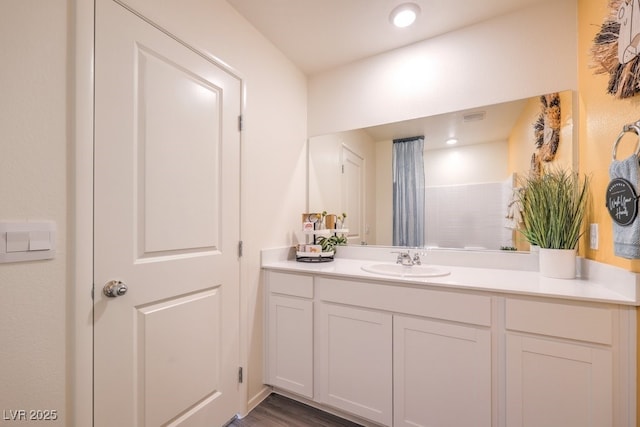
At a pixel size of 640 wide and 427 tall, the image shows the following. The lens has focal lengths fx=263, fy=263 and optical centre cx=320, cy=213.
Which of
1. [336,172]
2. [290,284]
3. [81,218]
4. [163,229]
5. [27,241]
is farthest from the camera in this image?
[336,172]

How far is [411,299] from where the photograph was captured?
137cm

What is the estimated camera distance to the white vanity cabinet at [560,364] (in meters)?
1.02

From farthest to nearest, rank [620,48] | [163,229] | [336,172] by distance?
1. [336,172]
2. [163,229]
3. [620,48]

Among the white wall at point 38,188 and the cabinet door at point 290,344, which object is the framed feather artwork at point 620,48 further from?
the white wall at point 38,188

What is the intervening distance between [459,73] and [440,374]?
1859mm

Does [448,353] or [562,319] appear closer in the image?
[562,319]

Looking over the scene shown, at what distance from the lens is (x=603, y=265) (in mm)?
1217

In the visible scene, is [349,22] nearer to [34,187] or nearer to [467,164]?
[467,164]

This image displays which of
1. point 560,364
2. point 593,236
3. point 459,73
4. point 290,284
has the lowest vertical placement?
point 560,364

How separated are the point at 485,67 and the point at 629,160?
1062mm

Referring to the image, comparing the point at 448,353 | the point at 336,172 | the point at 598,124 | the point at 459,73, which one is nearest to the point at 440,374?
the point at 448,353

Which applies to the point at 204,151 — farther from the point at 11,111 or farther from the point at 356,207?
the point at 356,207

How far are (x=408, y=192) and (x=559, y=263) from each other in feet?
3.12

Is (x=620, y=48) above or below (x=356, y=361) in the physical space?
above
